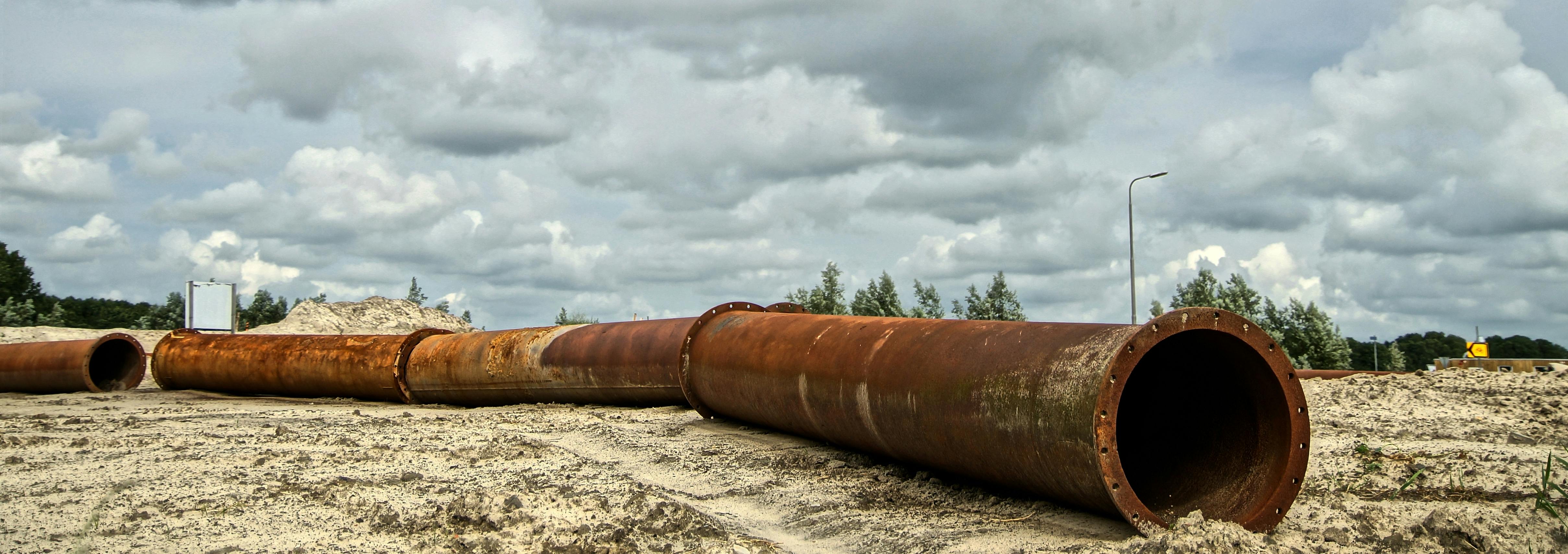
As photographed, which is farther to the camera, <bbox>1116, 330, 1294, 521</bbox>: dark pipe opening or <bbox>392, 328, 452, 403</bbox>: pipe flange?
<bbox>392, 328, 452, 403</bbox>: pipe flange

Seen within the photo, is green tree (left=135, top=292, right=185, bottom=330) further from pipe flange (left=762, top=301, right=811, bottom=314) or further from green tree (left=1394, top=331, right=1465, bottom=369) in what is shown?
green tree (left=1394, top=331, right=1465, bottom=369)

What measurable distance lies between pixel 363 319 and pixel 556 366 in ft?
76.8

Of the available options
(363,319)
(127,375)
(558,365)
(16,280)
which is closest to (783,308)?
(558,365)

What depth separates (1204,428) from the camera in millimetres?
4980

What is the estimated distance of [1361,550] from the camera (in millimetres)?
4148

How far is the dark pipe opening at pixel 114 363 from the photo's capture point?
54.2 feet

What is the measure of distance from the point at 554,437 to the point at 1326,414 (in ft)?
23.7

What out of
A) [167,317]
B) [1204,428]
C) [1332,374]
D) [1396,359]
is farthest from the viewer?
[167,317]

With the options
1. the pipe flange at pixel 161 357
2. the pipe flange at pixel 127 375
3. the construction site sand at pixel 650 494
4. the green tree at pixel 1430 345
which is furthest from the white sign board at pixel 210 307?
the green tree at pixel 1430 345

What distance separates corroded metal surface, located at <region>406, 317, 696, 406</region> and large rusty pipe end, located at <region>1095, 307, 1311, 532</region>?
15.4 feet

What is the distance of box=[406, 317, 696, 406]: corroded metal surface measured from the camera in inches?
399

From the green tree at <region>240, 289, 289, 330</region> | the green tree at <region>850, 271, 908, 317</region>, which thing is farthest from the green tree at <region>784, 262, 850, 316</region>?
the green tree at <region>240, 289, 289, 330</region>

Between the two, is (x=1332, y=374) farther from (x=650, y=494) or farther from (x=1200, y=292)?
(x=1200, y=292)

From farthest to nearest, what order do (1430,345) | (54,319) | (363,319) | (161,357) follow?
(1430,345) → (54,319) → (363,319) → (161,357)
